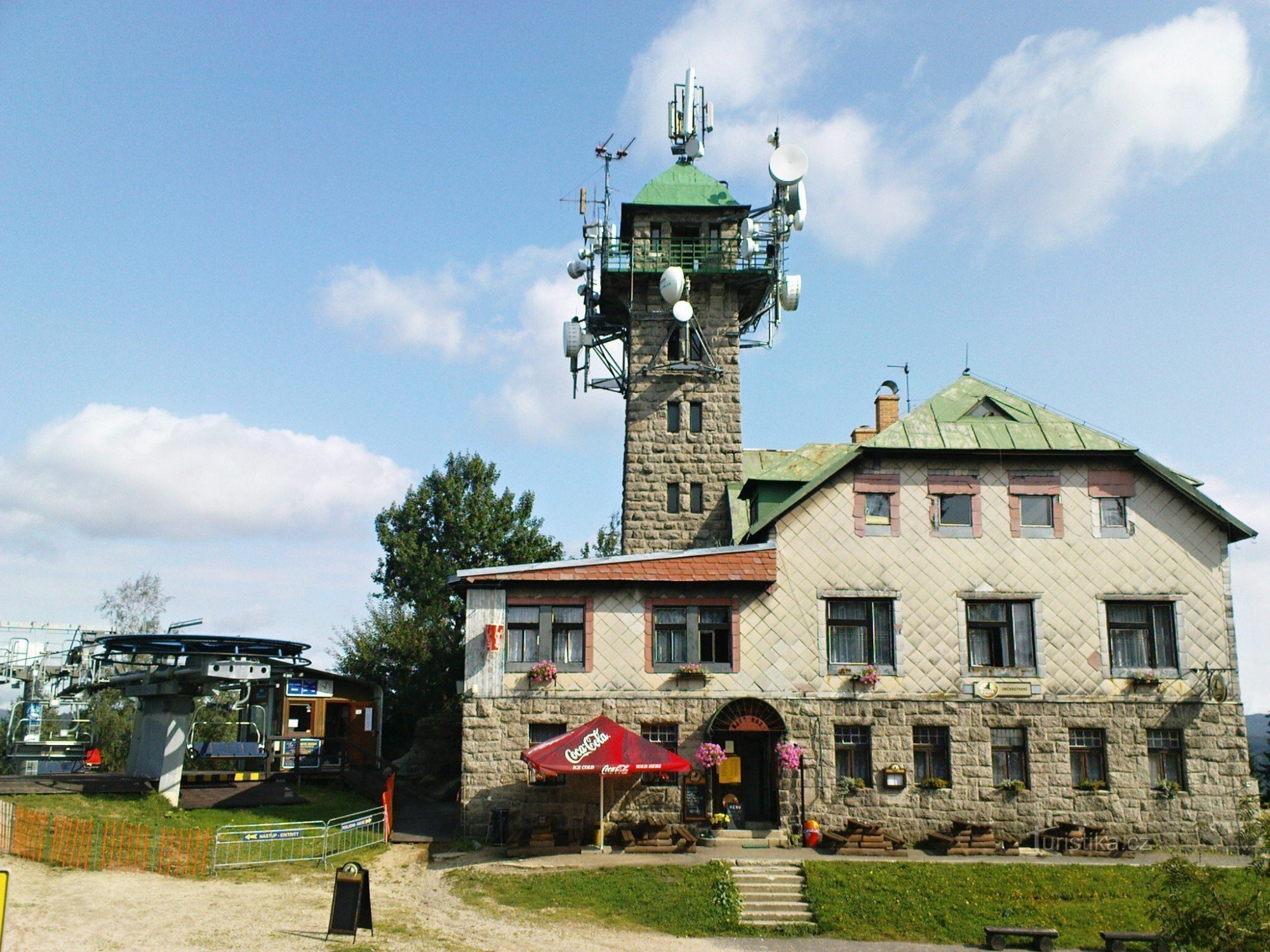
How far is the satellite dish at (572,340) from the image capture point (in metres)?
34.8

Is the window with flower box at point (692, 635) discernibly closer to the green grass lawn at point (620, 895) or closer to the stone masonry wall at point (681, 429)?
the green grass lawn at point (620, 895)

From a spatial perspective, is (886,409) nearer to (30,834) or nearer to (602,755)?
Result: (602,755)

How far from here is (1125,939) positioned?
57.6ft

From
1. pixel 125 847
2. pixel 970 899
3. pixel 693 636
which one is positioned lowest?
pixel 970 899

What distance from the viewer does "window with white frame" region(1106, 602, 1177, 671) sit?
25.8 m

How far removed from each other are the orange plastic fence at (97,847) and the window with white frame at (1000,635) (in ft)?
59.9

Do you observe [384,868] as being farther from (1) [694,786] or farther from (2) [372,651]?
(2) [372,651]

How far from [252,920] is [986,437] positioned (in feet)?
65.3

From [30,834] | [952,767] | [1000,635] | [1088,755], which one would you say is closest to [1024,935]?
[952,767]

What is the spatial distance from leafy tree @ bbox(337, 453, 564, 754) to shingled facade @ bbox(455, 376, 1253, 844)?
1904 cm

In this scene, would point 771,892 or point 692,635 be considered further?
point 692,635

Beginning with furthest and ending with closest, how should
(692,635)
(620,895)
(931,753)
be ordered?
(692,635) → (931,753) → (620,895)

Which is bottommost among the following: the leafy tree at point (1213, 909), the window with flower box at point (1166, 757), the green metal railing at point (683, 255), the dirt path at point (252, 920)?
the dirt path at point (252, 920)

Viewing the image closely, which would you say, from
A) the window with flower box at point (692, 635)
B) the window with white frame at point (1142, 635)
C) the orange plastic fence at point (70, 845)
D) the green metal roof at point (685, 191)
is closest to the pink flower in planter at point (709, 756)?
the window with flower box at point (692, 635)
